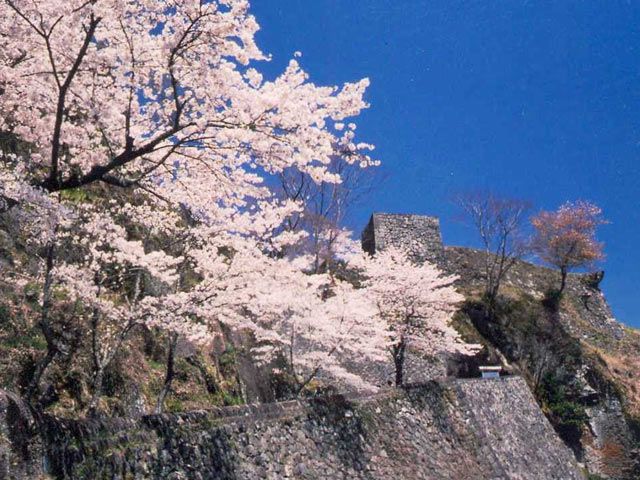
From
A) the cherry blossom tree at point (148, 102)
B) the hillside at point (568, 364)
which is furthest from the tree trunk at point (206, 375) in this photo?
the hillside at point (568, 364)

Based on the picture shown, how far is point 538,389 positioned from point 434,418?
1332 centimetres

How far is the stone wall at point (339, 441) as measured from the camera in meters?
6.18

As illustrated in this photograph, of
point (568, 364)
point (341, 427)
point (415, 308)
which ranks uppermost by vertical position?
point (415, 308)

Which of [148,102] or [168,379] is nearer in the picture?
[148,102]

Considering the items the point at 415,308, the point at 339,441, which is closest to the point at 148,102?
the point at 339,441

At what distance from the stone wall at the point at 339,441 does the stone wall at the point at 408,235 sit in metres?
10.8

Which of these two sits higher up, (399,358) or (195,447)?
(399,358)

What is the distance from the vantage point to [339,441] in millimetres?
10359

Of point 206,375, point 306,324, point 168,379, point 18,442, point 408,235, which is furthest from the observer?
point 408,235

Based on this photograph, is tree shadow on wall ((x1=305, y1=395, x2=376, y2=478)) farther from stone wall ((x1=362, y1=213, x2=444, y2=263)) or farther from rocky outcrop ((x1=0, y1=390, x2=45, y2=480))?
stone wall ((x1=362, y1=213, x2=444, y2=263))

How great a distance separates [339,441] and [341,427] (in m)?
0.37

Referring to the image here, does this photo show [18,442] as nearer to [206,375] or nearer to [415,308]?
[206,375]

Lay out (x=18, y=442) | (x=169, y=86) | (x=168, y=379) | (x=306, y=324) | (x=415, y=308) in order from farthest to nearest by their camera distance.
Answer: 1. (x=415, y=308)
2. (x=306, y=324)
3. (x=168, y=379)
4. (x=169, y=86)
5. (x=18, y=442)

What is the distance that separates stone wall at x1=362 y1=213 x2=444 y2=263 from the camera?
29.0 metres
